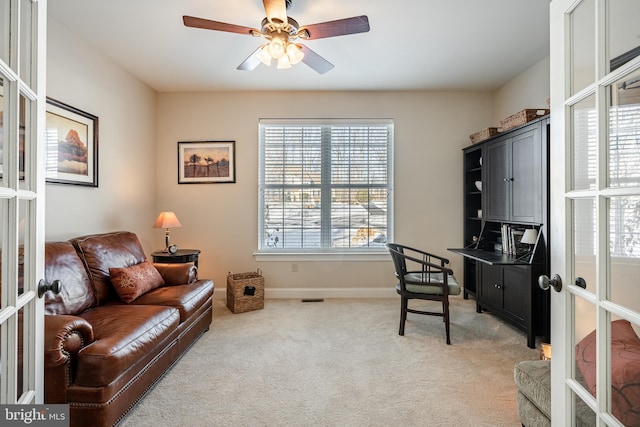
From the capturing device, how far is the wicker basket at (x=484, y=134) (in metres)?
3.37

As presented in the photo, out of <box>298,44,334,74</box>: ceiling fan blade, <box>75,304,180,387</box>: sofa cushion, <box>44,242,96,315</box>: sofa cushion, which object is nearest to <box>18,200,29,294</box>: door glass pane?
<box>75,304,180,387</box>: sofa cushion

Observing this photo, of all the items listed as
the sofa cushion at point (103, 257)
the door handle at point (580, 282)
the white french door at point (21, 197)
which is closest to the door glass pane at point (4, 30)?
the white french door at point (21, 197)

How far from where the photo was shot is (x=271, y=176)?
159 inches

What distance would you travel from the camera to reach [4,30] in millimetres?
932

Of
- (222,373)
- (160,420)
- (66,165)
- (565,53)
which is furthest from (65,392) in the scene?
(565,53)

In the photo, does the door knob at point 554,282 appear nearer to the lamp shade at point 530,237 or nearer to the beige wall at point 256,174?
the lamp shade at point 530,237

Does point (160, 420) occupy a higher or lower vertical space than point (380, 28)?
lower

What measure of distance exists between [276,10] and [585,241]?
79.8 inches

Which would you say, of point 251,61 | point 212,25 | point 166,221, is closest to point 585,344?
point 212,25

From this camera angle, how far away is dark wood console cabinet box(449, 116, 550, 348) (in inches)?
104

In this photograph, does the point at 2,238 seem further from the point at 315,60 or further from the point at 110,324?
the point at 315,60

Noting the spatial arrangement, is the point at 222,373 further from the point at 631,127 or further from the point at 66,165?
the point at 631,127

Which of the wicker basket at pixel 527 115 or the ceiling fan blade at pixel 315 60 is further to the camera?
the wicker basket at pixel 527 115

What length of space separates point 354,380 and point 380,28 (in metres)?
2.74
